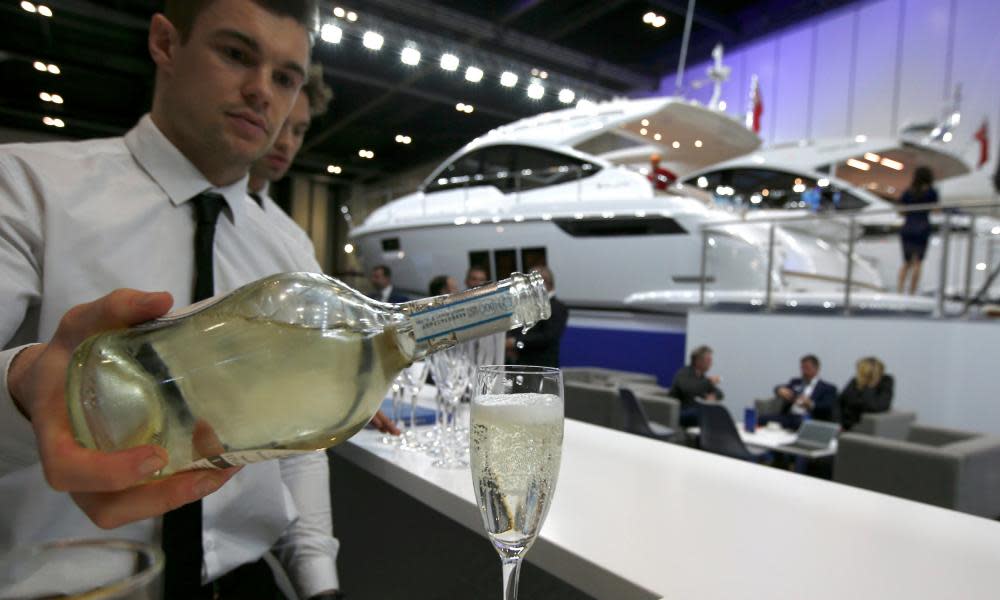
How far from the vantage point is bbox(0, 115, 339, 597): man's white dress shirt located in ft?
2.83

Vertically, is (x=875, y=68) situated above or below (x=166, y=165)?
above

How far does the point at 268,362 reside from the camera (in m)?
0.52

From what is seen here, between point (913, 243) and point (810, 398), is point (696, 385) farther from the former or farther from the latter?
point (913, 243)

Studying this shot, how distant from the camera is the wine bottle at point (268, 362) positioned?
0.49 meters

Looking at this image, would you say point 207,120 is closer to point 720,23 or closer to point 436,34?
point 436,34

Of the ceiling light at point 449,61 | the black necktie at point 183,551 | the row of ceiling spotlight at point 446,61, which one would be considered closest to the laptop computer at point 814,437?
the black necktie at point 183,551

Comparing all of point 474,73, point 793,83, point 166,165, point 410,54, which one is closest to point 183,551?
point 166,165

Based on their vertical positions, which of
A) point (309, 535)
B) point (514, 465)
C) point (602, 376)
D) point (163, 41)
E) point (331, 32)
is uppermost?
point (331, 32)

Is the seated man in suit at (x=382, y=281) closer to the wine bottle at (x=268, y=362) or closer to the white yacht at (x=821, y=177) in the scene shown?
the white yacht at (x=821, y=177)

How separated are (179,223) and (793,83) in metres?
11.3

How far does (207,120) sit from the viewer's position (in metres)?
1.00

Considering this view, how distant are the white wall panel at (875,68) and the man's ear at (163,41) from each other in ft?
35.1

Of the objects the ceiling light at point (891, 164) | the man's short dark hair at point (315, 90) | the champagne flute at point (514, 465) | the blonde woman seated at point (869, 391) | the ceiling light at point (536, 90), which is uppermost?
the ceiling light at point (536, 90)

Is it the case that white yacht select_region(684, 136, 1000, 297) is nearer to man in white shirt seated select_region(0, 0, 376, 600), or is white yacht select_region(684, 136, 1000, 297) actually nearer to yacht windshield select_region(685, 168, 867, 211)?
yacht windshield select_region(685, 168, 867, 211)
